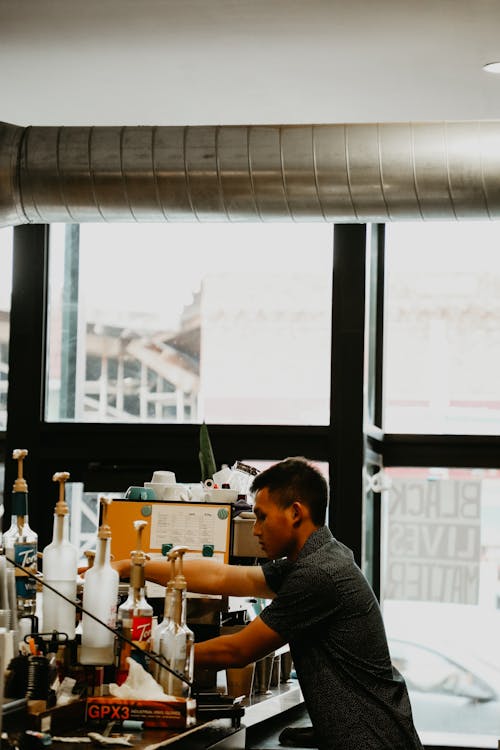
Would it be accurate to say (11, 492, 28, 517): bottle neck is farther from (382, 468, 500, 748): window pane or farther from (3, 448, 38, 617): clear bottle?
(382, 468, 500, 748): window pane

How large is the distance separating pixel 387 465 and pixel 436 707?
1.18 metres

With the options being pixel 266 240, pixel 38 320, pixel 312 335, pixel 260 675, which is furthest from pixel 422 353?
pixel 260 675

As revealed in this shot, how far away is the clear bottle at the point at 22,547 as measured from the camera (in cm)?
251

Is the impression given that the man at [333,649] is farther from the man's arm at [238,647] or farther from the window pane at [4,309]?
the window pane at [4,309]

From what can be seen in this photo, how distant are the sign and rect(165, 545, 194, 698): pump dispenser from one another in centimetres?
290

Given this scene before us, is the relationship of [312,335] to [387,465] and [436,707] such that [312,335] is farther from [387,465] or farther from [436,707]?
[436,707]

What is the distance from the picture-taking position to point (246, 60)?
363 cm

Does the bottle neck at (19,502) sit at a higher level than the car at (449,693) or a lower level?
higher

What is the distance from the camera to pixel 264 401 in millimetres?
5320

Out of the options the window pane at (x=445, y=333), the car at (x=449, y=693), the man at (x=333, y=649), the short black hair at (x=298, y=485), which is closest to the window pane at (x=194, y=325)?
the window pane at (x=445, y=333)

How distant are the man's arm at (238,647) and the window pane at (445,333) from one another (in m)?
2.74

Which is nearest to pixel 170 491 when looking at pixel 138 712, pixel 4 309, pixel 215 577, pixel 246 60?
pixel 215 577

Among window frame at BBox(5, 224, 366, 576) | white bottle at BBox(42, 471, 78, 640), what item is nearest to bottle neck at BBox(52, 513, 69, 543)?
white bottle at BBox(42, 471, 78, 640)

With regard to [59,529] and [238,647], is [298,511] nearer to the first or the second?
[238,647]
